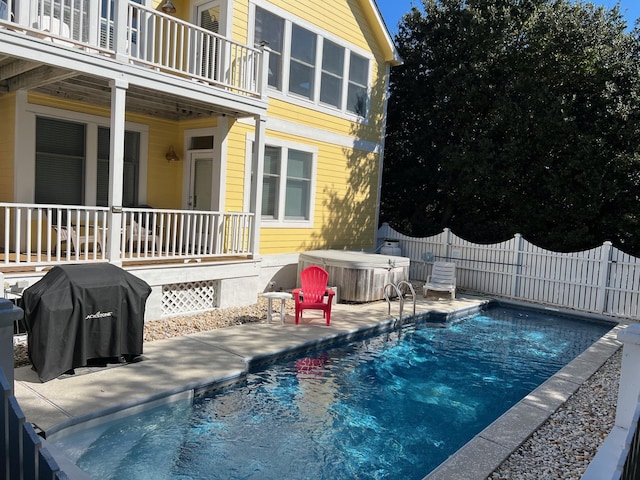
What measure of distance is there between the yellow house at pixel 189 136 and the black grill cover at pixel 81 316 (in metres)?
1.24

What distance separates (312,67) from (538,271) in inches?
295

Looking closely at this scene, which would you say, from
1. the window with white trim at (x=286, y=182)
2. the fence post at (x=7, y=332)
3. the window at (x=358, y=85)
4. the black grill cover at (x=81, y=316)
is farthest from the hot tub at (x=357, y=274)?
the fence post at (x=7, y=332)

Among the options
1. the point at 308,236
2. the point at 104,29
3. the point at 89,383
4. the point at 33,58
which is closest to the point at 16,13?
the point at 33,58

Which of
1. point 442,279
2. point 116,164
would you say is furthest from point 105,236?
point 442,279

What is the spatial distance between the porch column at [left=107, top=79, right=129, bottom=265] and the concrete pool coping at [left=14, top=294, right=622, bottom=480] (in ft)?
5.52

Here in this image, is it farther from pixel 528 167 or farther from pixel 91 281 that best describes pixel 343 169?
pixel 91 281

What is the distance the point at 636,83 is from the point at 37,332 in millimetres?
14359

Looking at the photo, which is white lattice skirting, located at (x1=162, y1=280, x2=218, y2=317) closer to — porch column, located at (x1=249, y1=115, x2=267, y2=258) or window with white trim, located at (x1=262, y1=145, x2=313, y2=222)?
porch column, located at (x1=249, y1=115, x2=267, y2=258)

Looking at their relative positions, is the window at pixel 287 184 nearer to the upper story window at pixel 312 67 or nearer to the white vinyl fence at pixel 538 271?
the upper story window at pixel 312 67

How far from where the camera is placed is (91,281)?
18.7 feet

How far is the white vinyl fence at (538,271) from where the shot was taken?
1119 cm

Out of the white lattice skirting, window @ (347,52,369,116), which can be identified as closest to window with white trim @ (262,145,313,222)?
window @ (347,52,369,116)

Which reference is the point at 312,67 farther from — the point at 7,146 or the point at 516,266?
the point at 516,266

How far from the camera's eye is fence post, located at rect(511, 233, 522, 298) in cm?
1266
